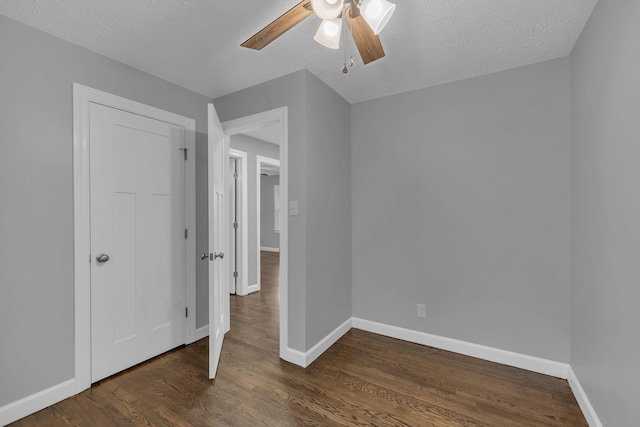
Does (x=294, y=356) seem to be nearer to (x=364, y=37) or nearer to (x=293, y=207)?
(x=293, y=207)

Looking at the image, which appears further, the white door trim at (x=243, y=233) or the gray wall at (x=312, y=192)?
the white door trim at (x=243, y=233)

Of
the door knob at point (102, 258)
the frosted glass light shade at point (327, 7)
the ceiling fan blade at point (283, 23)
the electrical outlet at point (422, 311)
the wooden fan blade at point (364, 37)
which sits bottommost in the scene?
the electrical outlet at point (422, 311)

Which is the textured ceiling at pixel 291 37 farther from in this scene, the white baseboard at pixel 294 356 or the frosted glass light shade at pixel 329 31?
the white baseboard at pixel 294 356

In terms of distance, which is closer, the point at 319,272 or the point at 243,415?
the point at 243,415

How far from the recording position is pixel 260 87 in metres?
2.64

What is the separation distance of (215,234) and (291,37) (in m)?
1.55

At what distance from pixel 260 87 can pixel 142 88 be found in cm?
96

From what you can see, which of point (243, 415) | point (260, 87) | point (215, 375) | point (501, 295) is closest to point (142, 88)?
point (260, 87)

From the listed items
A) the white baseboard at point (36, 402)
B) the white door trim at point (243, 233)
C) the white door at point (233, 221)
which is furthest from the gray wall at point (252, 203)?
the white baseboard at point (36, 402)

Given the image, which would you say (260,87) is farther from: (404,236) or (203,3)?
(404,236)

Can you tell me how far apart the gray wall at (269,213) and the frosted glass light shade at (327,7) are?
27.5ft

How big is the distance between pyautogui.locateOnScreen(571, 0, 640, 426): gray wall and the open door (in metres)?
2.32

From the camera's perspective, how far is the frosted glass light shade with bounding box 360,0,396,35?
1.21m

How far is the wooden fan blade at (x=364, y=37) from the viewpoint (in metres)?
1.34
